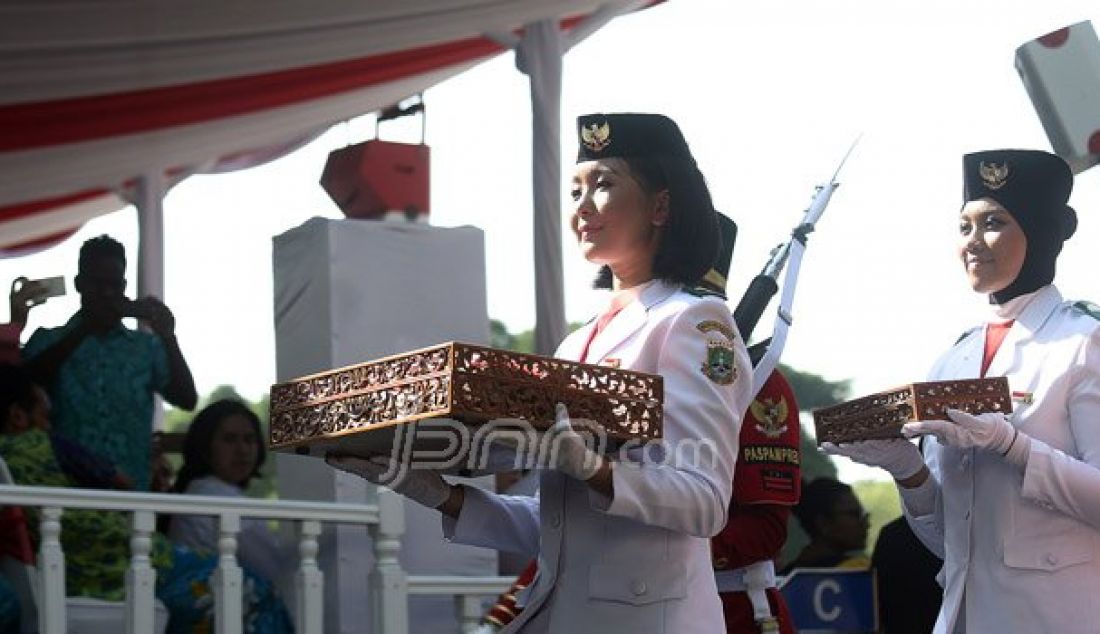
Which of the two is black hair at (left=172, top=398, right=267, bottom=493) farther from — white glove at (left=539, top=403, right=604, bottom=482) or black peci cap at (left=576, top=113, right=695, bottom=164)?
white glove at (left=539, top=403, right=604, bottom=482)

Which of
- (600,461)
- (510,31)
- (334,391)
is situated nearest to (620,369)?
(600,461)

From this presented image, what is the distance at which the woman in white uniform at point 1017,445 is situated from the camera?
3.54 metres

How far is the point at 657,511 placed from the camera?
2.79m

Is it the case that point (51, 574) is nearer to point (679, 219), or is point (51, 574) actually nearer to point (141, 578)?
point (141, 578)

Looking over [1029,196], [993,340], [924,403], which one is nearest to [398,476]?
[924,403]

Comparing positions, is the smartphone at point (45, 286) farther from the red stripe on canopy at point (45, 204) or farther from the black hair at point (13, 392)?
the red stripe on canopy at point (45, 204)

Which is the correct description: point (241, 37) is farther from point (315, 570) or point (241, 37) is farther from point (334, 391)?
point (334, 391)

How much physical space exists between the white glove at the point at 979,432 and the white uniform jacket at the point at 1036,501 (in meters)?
0.03

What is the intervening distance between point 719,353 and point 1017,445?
2.65 feet

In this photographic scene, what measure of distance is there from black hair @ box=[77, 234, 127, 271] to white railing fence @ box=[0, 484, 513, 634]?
113cm

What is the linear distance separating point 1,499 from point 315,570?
0.93 metres

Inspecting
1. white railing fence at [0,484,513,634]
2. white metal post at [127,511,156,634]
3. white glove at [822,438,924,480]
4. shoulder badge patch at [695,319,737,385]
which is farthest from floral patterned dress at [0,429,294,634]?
shoulder badge patch at [695,319,737,385]

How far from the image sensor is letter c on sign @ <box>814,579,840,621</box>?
4910 millimetres

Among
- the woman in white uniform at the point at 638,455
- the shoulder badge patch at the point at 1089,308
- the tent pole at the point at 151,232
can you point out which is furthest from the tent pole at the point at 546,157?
the woman in white uniform at the point at 638,455
